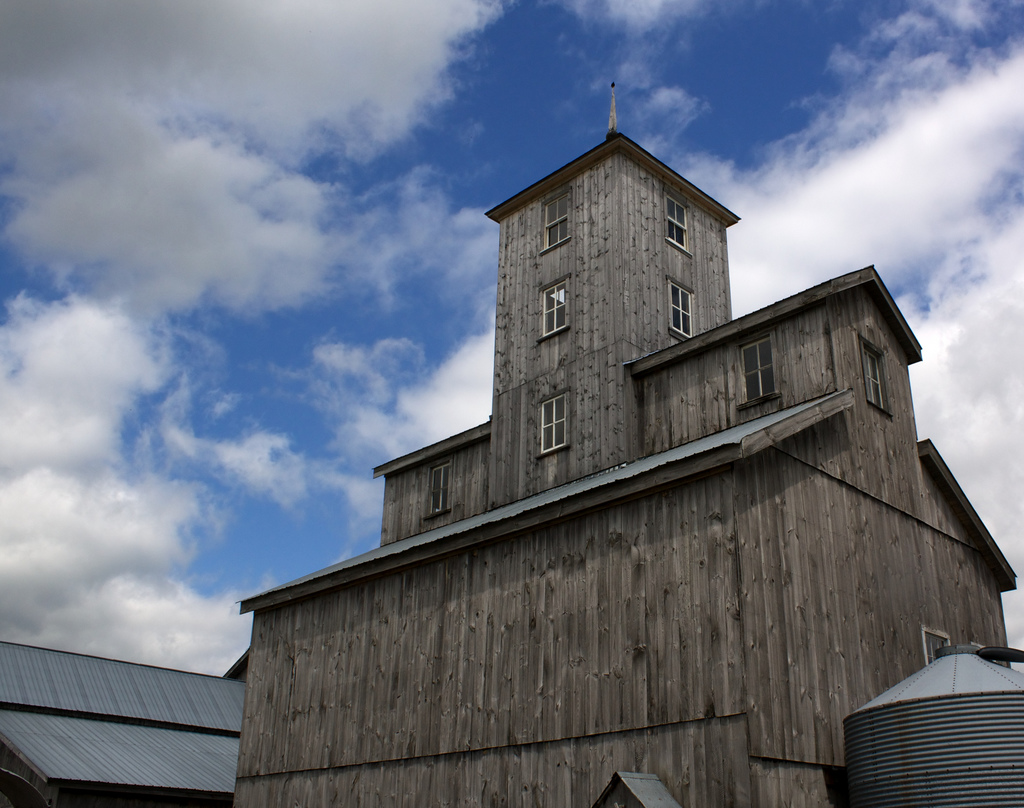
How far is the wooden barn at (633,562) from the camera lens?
14156mm

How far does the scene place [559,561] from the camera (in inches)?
659

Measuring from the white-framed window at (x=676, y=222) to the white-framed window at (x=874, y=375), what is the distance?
6.68m

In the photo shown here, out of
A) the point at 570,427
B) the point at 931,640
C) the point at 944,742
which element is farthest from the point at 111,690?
the point at 944,742

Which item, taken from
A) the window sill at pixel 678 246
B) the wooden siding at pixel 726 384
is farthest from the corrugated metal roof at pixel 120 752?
the window sill at pixel 678 246

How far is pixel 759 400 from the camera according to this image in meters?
18.2

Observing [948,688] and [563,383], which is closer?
[948,688]

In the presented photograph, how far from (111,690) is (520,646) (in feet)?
66.0

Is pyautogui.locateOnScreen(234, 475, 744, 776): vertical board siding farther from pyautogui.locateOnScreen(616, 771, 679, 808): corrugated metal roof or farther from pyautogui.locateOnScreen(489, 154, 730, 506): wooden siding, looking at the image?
pyautogui.locateOnScreen(489, 154, 730, 506): wooden siding

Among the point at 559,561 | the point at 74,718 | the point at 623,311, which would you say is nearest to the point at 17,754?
the point at 74,718

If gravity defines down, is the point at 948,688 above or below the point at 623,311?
below

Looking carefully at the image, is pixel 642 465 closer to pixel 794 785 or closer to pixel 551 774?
pixel 551 774

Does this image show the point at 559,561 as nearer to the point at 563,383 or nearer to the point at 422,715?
the point at 422,715

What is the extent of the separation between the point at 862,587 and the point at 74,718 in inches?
941

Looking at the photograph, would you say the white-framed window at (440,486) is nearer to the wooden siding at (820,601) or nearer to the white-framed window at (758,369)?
the white-framed window at (758,369)
